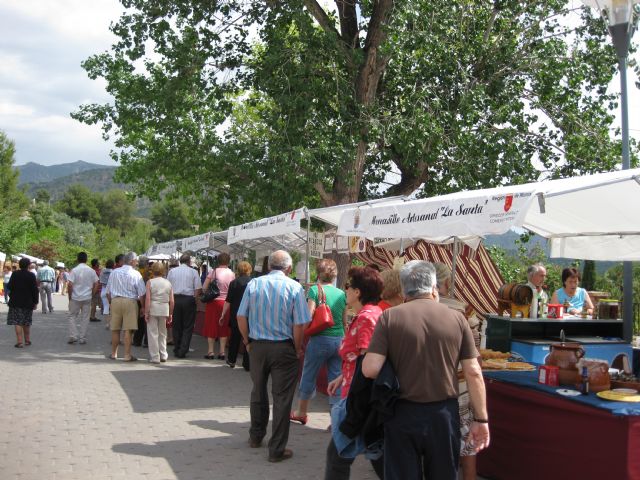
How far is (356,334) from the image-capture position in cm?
529

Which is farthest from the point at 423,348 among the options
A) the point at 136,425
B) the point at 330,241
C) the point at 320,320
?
the point at 330,241

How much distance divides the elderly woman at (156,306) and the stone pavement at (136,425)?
1.31ft

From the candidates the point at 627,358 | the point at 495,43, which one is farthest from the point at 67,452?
the point at 495,43

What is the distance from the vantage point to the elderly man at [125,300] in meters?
12.8

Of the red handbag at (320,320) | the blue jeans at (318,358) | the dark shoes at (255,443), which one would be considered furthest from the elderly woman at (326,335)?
the dark shoes at (255,443)

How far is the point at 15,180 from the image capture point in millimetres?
98188

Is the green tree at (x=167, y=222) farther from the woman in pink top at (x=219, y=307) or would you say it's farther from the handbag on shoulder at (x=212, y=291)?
the handbag on shoulder at (x=212, y=291)

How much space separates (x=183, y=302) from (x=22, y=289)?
341 centimetres

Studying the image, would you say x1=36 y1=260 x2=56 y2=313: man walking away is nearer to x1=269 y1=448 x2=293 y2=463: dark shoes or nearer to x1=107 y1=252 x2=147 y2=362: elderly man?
x1=107 y1=252 x2=147 y2=362: elderly man

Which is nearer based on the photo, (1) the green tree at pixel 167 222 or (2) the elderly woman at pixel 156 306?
(2) the elderly woman at pixel 156 306

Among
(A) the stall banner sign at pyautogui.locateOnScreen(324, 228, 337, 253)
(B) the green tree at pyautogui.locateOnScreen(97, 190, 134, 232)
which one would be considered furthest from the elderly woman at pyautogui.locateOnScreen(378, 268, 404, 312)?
(B) the green tree at pyautogui.locateOnScreen(97, 190, 134, 232)

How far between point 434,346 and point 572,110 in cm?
1562

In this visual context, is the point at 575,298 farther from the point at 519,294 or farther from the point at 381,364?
the point at 381,364

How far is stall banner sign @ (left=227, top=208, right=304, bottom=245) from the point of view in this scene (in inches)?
437
